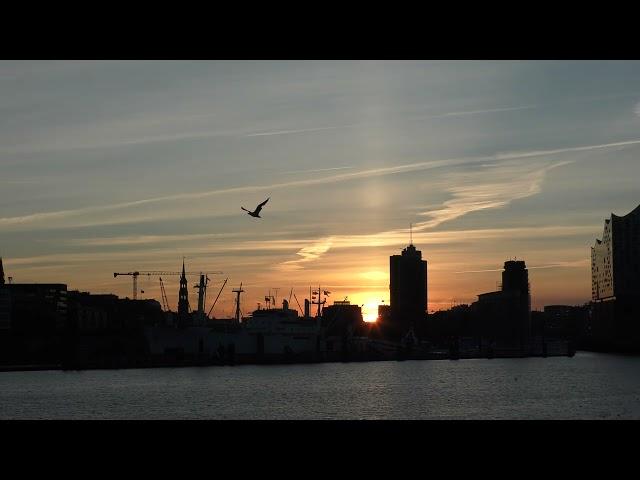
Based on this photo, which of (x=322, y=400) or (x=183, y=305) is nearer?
(x=322, y=400)

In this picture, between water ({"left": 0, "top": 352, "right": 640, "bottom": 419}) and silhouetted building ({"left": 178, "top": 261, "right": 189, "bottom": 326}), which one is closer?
water ({"left": 0, "top": 352, "right": 640, "bottom": 419})

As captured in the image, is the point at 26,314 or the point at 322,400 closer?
the point at 322,400

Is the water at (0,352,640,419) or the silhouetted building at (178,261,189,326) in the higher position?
the silhouetted building at (178,261,189,326)

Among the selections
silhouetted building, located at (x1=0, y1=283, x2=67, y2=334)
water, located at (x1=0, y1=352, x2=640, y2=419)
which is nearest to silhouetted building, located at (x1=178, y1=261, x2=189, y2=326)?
silhouetted building, located at (x1=0, y1=283, x2=67, y2=334)

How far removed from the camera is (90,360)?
149m

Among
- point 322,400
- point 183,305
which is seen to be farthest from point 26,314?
point 322,400

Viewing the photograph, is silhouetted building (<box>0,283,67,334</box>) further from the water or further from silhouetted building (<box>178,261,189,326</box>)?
the water

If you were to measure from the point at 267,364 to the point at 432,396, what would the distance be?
8689cm

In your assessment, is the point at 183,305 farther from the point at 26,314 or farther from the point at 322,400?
the point at 322,400
